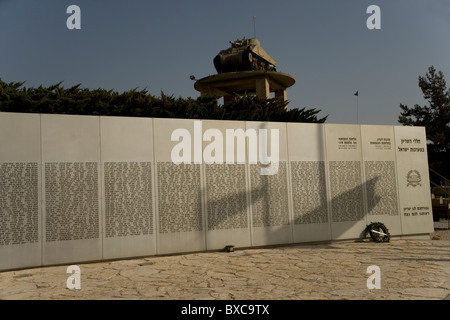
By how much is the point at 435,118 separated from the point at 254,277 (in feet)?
113

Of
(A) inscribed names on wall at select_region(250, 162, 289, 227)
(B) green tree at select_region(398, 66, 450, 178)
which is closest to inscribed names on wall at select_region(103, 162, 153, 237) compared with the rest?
(A) inscribed names on wall at select_region(250, 162, 289, 227)

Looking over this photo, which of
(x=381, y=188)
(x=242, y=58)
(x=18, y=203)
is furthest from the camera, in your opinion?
(x=242, y=58)

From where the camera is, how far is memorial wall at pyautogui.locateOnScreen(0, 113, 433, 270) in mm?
8289

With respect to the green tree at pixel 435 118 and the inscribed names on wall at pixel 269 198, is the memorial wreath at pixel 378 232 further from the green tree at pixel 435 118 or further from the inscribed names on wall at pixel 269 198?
the green tree at pixel 435 118

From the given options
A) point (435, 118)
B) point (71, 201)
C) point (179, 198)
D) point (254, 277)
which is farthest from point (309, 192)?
point (435, 118)

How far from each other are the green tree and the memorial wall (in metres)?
23.7

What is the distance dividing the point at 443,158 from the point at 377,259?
1137 inches

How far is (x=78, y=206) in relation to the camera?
859cm

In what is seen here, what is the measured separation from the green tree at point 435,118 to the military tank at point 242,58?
1544cm

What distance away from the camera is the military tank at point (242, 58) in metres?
26.8

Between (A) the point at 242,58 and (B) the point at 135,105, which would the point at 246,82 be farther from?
(B) the point at 135,105

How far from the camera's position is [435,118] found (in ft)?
117

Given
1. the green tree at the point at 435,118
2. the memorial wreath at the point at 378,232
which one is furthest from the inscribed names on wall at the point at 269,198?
the green tree at the point at 435,118

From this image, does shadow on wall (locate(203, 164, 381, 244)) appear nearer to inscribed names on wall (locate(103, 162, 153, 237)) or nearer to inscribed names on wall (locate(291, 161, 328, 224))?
inscribed names on wall (locate(291, 161, 328, 224))
